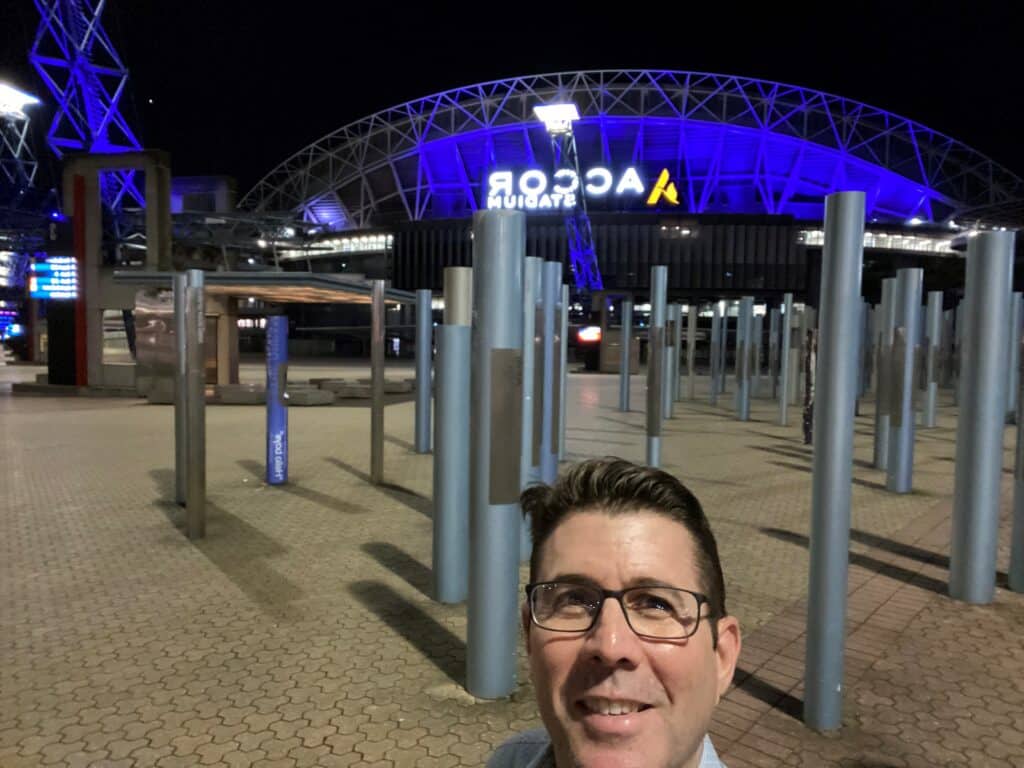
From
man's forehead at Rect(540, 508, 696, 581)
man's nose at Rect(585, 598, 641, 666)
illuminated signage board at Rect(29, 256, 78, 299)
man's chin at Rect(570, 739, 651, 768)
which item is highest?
illuminated signage board at Rect(29, 256, 78, 299)

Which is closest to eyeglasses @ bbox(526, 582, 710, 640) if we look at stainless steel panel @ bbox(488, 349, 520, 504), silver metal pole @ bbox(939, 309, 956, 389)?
stainless steel panel @ bbox(488, 349, 520, 504)

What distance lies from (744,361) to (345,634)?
1481cm

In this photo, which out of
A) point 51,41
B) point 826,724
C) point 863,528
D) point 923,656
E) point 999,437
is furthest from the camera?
point 51,41

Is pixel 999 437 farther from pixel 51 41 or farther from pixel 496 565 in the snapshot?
pixel 51 41

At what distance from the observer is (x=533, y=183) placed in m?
52.8

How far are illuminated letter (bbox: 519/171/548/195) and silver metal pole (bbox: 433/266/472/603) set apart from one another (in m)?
48.9

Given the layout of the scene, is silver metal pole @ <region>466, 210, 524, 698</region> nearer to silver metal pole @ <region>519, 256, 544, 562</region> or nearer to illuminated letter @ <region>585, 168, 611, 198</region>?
silver metal pole @ <region>519, 256, 544, 562</region>

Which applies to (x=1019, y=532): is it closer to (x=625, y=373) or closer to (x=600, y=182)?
(x=625, y=373)

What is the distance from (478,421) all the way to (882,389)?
26.4 feet

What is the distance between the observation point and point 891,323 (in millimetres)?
9906

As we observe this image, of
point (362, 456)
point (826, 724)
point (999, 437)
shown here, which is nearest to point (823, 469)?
point (826, 724)

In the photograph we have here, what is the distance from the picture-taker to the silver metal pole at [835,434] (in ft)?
12.7

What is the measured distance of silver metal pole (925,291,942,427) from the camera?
48.0ft

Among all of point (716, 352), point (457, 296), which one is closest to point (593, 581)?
point (457, 296)
